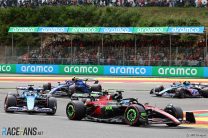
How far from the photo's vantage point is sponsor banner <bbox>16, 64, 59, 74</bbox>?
1976 inches

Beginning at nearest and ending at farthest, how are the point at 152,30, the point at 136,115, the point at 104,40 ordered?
the point at 136,115
the point at 152,30
the point at 104,40

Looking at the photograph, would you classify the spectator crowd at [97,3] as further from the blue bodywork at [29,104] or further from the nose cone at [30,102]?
the nose cone at [30,102]

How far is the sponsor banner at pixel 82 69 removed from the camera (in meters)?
48.7

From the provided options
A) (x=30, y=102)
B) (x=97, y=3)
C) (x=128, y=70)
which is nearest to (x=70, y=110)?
(x=30, y=102)

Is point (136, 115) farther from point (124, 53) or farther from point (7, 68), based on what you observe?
point (7, 68)

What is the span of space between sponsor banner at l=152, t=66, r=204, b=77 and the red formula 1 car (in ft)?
97.0

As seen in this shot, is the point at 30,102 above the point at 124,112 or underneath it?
above

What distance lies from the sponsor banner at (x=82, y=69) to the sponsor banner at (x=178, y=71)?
16.3 feet

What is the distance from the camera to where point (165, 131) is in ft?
43.9

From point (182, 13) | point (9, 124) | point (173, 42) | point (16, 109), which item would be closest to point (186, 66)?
point (173, 42)

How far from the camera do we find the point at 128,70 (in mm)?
47562

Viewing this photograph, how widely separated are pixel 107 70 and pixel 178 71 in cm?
615

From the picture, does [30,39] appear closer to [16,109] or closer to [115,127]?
[16,109]

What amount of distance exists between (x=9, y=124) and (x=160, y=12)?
5053 cm
